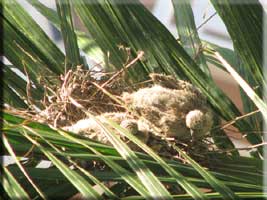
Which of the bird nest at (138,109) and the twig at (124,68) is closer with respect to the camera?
the bird nest at (138,109)

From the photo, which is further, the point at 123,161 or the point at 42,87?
the point at 42,87

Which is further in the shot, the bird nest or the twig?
the twig

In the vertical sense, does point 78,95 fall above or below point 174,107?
above

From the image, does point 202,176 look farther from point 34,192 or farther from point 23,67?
point 23,67

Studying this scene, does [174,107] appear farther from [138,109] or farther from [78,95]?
[78,95]

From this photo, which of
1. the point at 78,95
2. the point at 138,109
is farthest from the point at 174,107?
the point at 78,95

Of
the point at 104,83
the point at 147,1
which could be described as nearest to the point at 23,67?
the point at 104,83

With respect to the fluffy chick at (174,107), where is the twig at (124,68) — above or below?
above

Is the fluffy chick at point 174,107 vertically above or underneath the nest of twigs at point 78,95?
underneath

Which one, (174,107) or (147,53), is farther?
(147,53)

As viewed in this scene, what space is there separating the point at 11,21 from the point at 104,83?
9.6 inches

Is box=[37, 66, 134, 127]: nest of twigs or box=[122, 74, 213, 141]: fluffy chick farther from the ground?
box=[37, 66, 134, 127]: nest of twigs

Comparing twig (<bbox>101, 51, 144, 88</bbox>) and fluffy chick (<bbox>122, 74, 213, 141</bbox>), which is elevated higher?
twig (<bbox>101, 51, 144, 88</bbox>)

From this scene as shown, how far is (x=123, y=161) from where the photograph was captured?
1.28 meters
